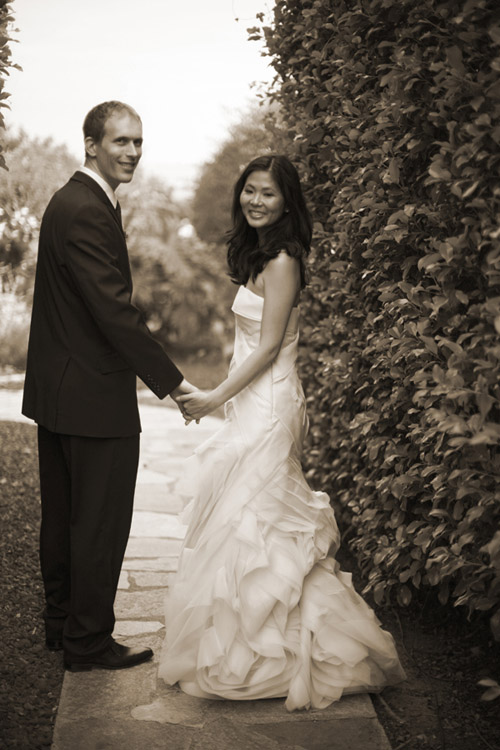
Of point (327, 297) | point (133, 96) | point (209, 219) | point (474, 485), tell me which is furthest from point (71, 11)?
point (474, 485)

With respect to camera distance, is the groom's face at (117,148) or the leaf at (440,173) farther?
the groom's face at (117,148)

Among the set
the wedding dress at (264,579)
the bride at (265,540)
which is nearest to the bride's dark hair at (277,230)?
the bride at (265,540)

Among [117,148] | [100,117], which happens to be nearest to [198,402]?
[117,148]

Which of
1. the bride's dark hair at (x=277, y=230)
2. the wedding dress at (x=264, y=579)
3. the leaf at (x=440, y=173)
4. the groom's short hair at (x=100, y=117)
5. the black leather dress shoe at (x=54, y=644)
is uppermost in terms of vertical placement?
the groom's short hair at (x=100, y=117)

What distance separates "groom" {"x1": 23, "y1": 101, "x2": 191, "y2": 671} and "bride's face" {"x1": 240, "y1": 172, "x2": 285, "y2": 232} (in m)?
0.47

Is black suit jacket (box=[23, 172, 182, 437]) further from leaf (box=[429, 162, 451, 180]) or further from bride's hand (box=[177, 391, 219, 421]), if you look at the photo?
leaf (box=[429, 162, 451, 180])

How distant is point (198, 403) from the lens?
329 cm

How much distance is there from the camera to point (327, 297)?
445 cm

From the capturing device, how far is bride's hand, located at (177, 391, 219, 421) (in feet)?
10.7

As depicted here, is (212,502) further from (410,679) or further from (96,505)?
(410,679)

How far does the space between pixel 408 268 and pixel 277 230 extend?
22.4 inches

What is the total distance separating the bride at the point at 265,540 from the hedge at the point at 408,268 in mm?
302

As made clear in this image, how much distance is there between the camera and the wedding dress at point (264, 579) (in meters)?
2.94

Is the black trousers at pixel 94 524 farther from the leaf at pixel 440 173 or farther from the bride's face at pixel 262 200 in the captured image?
the leaf at pixel 440 173
